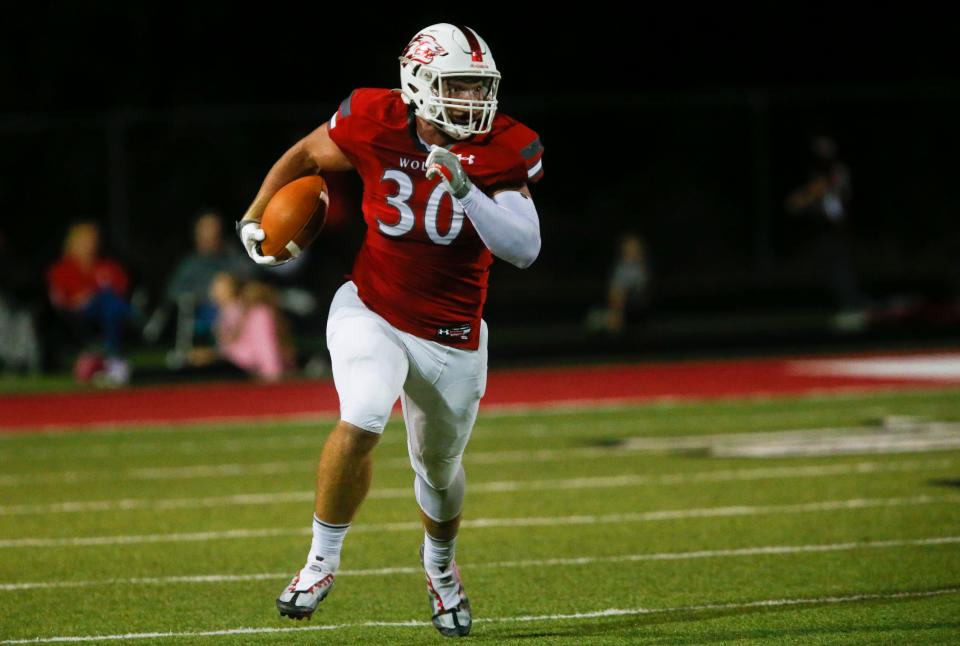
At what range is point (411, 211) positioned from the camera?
211 inches

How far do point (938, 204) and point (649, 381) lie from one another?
33.5 ft

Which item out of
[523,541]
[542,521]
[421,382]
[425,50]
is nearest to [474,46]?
[425,50]

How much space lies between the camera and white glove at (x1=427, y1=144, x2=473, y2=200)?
4938mm

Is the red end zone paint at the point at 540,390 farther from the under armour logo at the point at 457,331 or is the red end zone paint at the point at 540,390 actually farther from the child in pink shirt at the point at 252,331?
the under armour logo at the point at 457,331

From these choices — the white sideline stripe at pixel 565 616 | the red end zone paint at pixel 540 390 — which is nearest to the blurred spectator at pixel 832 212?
the red end zone paint at pixel 540 390

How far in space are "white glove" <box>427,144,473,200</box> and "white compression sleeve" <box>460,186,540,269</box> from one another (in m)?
0.03

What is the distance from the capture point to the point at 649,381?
13242 mm

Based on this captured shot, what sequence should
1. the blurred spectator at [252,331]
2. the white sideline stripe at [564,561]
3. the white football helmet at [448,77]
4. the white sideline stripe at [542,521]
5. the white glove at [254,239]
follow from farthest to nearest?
the blurred spectator at [252,331] → the white sideline stripe at [542,521] → the white sideline stripe at [564,561] → the white glove at [254,239] → the white football helmet at [448,77]

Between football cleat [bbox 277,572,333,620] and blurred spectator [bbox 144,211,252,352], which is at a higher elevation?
football cleat [bbox 277,572,333,620]

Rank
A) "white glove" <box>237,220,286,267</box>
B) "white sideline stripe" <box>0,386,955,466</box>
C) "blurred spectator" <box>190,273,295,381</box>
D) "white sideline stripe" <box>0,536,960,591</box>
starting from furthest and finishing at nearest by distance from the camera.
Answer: "blurred spectator" <box>190,273,295,381</box> → "white sideline stripe" <box>0,386,955,466</box> → "white sideline stripe" <box>0,536,960,591</box> → "white glove" <box>237,220,286,267</box>

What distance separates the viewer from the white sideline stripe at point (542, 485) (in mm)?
7945

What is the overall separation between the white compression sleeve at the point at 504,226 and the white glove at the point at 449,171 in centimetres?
3

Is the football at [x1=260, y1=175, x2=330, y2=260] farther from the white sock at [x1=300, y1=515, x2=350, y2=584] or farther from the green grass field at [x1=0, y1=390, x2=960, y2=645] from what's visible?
the green grass field at [x1=0, y1=390, x2=960, y2=645]

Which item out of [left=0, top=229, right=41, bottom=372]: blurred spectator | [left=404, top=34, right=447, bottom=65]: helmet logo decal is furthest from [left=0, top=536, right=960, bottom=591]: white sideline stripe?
[left=0, top=229, right=41, bottom=372]: blurred spectator
